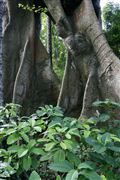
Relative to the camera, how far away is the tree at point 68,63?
5.31m

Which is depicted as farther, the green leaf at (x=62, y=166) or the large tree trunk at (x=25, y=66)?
the large tree trunk at (x=25, y=66)

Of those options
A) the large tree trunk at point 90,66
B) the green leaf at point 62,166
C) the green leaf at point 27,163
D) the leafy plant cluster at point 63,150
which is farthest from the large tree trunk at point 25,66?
the green leaf at point 62,166

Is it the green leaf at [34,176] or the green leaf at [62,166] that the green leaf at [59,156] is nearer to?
the green leaf at [62,166]

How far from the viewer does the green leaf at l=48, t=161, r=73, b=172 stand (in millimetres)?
1495

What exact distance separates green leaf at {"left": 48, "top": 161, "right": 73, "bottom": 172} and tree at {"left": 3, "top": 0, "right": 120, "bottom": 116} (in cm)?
347

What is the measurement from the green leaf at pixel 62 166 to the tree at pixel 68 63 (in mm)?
3474

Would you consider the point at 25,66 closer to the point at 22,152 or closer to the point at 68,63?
the point at 68,63

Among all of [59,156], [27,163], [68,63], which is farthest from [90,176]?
[68,63]

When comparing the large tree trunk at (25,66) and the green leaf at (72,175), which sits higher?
the large tree trunk at (25,66)

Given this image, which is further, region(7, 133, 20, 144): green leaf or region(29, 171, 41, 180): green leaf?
region(7, 133, 20, 144): green leaf

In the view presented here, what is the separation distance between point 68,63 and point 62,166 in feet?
15.4

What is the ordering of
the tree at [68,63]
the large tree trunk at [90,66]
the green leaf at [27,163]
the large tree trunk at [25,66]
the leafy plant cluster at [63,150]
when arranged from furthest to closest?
the large tree trunk at [25,66] → the tree at [68,63] → the large tree trunk at [90,66] → the green leaf at [27,163] → the leafy plant cluster at [63,150]

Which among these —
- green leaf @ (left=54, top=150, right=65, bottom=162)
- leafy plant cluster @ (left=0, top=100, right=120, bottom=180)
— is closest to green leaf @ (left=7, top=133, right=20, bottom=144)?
leafy plant cluster @ (left=0, top=100, right=120, bottom=180)

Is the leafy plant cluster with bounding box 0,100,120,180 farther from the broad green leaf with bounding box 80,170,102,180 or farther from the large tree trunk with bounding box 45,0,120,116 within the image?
the large tree trunk with bounding box 45,0,120,116
